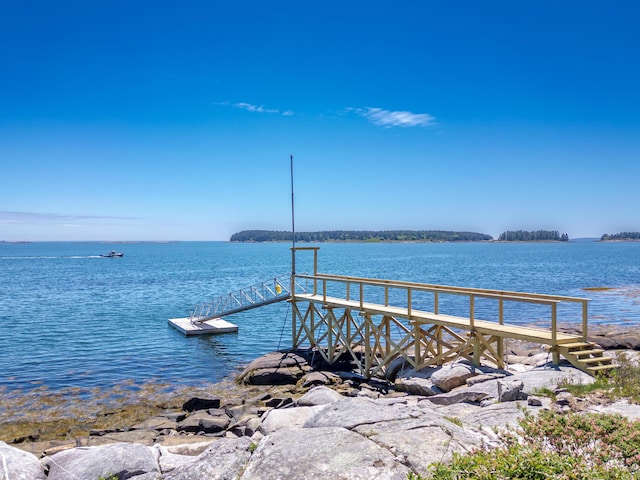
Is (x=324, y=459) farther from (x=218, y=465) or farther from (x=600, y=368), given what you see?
(x=600, y=368)

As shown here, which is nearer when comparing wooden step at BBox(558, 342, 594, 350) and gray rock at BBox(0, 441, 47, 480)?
gray rock at BBox(0, 441, 47, 480)

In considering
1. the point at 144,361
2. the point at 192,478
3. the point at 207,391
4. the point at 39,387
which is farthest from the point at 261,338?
the point at 192,478

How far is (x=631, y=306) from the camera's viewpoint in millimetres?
33438

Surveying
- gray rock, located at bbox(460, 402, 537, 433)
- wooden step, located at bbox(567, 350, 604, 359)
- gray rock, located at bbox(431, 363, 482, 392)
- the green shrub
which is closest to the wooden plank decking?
wooden step, located at bbox(567, 350, 604, 359)

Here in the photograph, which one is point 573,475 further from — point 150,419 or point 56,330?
point 56,330

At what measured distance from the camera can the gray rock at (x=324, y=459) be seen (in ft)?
17.7

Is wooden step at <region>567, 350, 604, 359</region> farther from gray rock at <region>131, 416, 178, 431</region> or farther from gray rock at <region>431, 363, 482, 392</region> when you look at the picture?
gray rock at <region>131, 416, 178, 431</region>

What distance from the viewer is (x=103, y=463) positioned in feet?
23.9

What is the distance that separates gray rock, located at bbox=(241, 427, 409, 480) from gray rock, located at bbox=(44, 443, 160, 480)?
2.11 metres

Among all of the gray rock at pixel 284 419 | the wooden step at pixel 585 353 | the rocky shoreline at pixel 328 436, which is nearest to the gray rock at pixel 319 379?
the rocky shoreline at pixel 328 436

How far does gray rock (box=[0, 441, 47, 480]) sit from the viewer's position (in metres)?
7.02

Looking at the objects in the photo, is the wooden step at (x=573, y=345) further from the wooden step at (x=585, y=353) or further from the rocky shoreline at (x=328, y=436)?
the rocky shoreline at (x=328, y=436)

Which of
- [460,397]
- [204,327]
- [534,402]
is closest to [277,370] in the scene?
[460,397]

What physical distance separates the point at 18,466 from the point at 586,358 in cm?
1115
